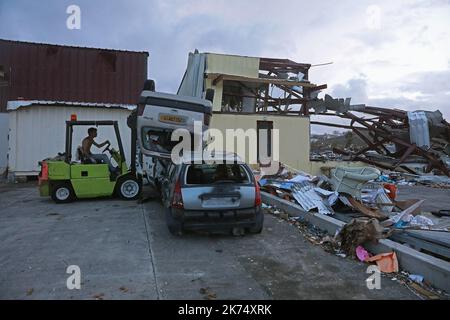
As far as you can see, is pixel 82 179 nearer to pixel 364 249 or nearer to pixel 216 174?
pixel 216 174

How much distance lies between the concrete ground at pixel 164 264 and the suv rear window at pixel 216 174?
3.32 feet

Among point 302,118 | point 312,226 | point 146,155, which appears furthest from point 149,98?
point 302,118

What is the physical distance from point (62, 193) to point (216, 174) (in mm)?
5538

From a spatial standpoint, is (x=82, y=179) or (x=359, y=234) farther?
(x=82, y=179)

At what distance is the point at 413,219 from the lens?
23.7 ft

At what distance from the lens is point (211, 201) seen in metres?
6.00

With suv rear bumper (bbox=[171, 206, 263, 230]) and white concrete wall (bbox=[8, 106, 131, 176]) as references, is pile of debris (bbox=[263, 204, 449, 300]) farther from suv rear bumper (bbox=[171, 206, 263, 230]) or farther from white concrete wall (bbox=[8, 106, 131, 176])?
white concrete wall (bbox=[8, 106, 131, 176])

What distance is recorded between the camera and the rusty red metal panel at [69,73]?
18.3 metres

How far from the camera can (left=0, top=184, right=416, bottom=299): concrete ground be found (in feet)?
13.4

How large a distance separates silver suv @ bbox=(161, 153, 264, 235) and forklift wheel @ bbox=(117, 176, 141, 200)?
14.6ft

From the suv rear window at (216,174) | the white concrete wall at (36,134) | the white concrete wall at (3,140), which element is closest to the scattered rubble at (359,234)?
the suv rear window at (216,174)

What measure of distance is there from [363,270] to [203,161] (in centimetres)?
304

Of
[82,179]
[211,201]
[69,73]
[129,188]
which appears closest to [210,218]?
[211,201]

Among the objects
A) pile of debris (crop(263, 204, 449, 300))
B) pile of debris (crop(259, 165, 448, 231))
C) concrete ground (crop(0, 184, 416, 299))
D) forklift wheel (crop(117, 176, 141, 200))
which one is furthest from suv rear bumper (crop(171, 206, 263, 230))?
forklift wheel (crop(117, 176, 141, 200))
